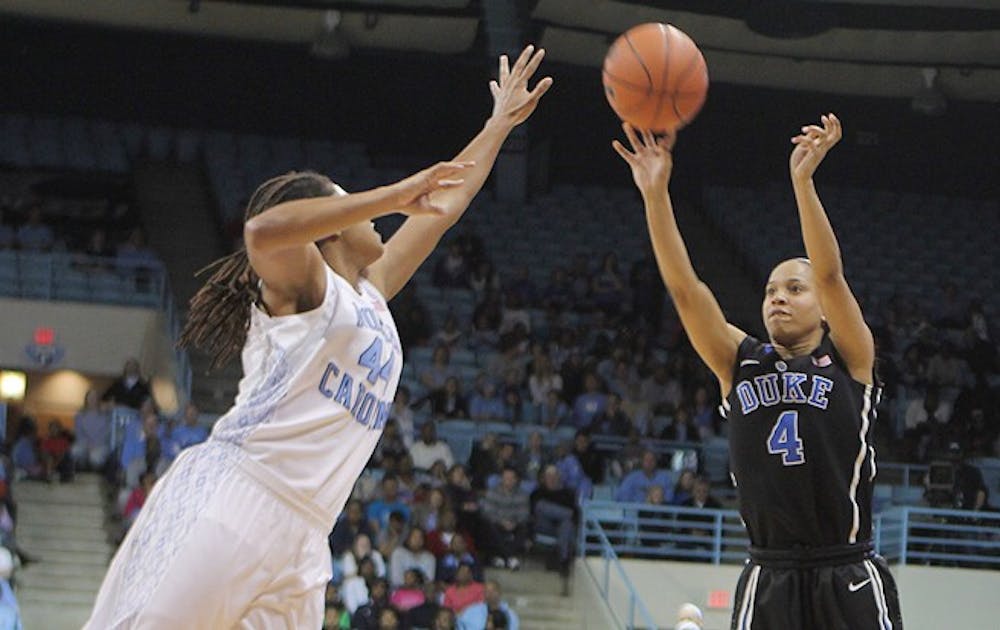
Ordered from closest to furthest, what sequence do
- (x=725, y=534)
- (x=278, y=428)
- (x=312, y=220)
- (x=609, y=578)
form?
(x=312, y=220) < (x=278, y=428) < (x=609, y=578) < (x=725, y=534)

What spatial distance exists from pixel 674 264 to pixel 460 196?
769mm

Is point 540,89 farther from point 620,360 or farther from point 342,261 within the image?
point 620,360

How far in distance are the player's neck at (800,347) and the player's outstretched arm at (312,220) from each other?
5.32ft

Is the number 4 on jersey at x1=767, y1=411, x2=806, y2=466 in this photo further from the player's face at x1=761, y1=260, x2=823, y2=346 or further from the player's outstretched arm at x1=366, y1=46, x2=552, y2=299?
the player's outstretched arm at x1=366, y1=46, x2=552, y2=299

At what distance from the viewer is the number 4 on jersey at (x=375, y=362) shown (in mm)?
4469

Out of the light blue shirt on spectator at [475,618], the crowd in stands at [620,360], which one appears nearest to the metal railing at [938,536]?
the crowd in stands at [620,360]

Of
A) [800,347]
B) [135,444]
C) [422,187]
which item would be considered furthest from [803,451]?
[135,444]

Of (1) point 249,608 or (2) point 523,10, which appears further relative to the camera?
(2) point 523,10

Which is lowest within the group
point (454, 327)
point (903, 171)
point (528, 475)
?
point (528, 475)

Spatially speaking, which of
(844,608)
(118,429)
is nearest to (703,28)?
(118,429)

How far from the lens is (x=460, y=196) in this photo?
5160 mm

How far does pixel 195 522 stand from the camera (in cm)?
426

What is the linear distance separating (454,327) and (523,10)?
3582 millimetres

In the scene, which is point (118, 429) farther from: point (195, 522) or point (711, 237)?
point (195, 522)
